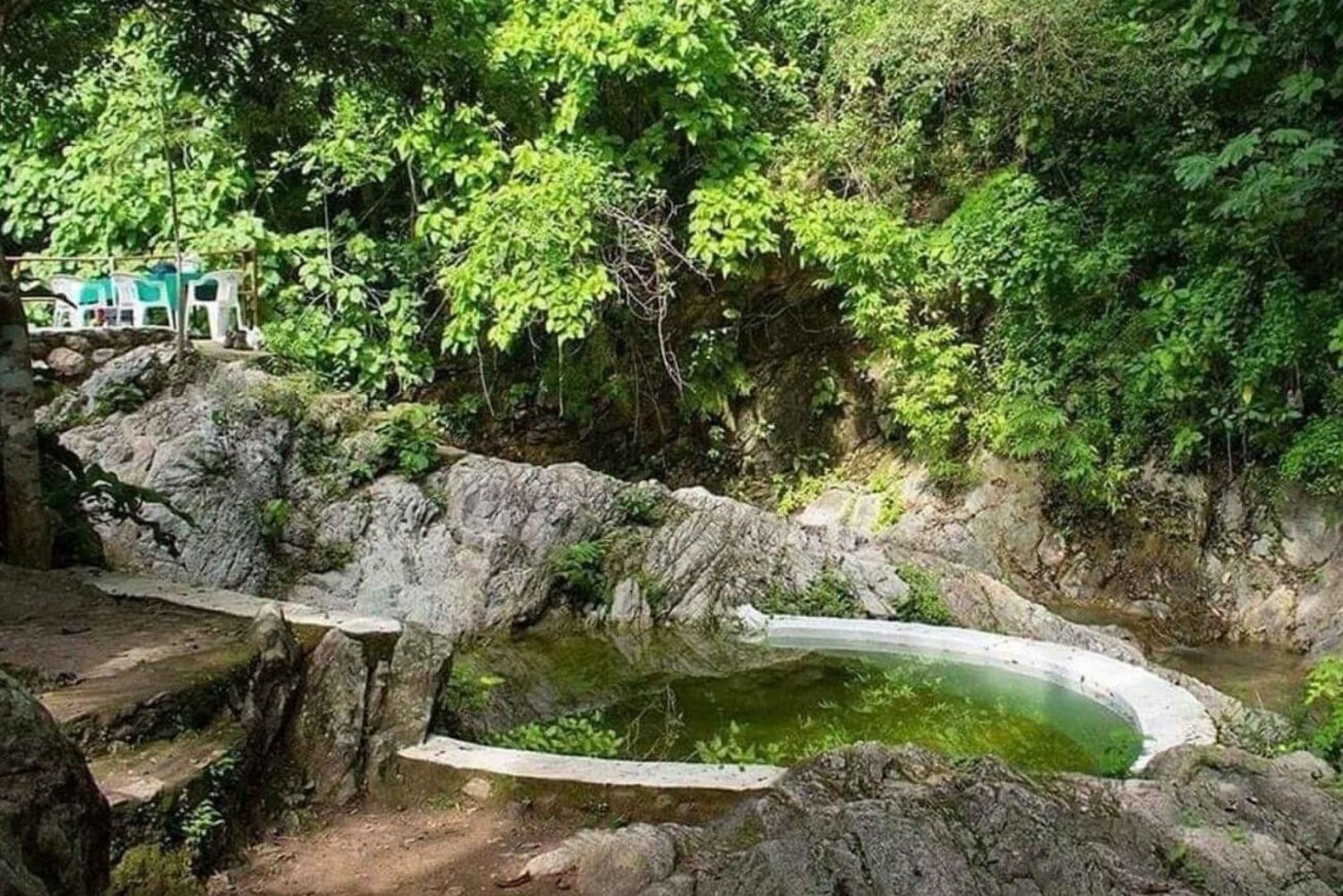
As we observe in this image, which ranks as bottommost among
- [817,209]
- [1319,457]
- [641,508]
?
[641,508]

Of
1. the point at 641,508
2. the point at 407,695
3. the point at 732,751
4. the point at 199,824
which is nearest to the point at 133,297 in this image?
the point at 641,508

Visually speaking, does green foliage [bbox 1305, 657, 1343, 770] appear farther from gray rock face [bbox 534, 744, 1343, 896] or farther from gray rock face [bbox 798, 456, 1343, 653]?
gray rock face [bbox 798, 456, 1343, 653]

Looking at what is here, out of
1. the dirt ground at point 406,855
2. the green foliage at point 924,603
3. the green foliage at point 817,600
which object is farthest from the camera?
the green foliage at point 817,600

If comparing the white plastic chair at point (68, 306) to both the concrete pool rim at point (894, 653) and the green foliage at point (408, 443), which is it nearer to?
the green foliage at point (408, 443)

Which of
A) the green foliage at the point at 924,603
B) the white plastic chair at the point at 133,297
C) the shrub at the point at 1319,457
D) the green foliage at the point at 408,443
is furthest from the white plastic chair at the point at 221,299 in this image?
the shrub at the point at 1319,457

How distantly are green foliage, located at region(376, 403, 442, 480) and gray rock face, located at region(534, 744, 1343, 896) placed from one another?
529cm

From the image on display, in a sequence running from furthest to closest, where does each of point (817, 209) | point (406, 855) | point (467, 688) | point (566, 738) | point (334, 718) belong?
point (817, 209), point (467, 688), point (566, 738), point (334, 718), point (406, 855)

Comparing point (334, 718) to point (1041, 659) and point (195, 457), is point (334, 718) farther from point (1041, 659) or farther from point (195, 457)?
point (195, 457)

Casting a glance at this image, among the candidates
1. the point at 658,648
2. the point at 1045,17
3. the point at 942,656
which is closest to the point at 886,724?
the point at 942,656

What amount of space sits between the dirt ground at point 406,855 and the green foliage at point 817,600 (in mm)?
3927

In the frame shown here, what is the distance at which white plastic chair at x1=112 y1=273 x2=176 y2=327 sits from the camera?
1028cm

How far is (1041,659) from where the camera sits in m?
6.16

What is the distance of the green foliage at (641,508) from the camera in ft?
27.0

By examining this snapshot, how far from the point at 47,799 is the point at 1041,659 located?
17.3ft
